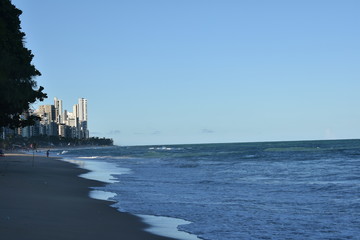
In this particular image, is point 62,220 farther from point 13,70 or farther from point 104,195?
point 13,70

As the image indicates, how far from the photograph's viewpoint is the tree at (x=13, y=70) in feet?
78.2

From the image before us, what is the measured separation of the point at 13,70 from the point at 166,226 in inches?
599

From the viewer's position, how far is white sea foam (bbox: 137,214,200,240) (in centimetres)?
1190

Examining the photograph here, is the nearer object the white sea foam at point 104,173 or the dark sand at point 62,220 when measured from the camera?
the dark sand at point 62,220

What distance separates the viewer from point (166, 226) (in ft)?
43.6

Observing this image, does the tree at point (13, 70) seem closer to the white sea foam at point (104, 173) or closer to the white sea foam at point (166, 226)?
the white sea foam at point (104, 173)

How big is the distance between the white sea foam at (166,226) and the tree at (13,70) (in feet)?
37.1

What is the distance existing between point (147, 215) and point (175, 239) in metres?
3.95

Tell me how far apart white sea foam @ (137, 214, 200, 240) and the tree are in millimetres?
11302

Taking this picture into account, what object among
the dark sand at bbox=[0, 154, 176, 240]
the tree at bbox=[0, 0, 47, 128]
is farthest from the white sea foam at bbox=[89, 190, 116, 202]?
the tree at bbox=[0, 0, 47, 128]

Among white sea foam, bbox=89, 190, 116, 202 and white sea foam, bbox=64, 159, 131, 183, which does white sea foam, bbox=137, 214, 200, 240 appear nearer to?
white sea foam, bbox=89, 190, 116, 202

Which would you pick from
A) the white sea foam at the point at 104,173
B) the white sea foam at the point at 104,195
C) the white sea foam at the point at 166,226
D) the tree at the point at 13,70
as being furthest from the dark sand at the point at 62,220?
the white sea foam at the point at 104,173

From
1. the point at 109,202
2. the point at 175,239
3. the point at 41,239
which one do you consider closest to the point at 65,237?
the point at 41,239

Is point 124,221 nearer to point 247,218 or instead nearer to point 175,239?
point 175,239
